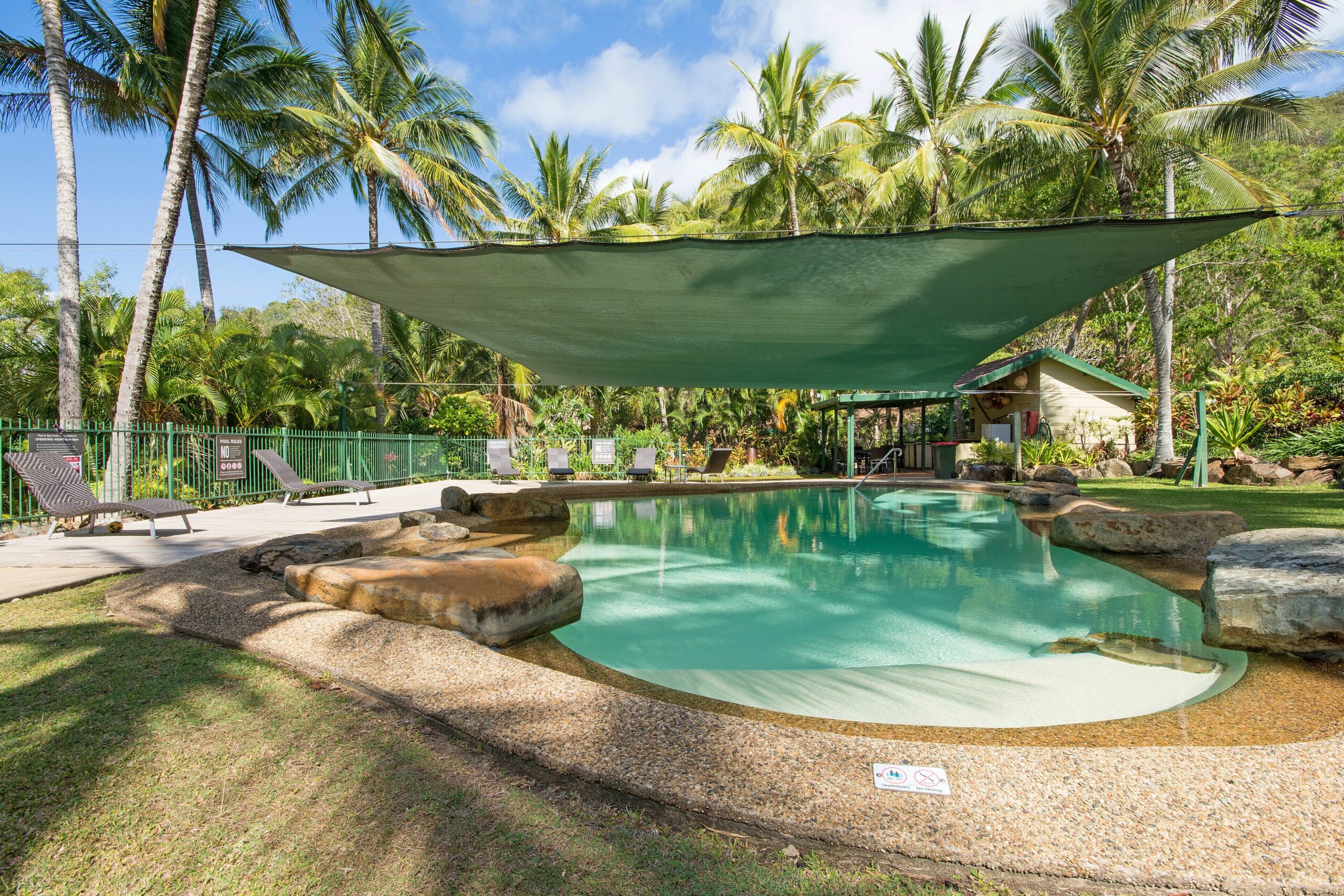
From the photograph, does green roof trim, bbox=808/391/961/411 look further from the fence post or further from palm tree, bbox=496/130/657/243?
the fence post

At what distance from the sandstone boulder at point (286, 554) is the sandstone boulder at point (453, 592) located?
2.51ft

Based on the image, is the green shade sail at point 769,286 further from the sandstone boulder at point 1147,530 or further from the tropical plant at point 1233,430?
the tropical plant at point 1233,430

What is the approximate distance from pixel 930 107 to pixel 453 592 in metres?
17.6

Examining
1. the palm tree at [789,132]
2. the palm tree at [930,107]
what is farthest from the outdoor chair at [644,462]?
the palm tree at [930,107]

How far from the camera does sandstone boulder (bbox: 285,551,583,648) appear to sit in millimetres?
3008

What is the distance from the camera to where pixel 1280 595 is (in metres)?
3.06

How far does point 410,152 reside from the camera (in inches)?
556

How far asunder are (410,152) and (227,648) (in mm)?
14366

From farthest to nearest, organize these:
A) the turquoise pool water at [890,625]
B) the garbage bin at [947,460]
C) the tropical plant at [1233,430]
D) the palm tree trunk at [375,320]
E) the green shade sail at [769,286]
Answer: the garbage bin at [947,460] < the palm tree trunk at [375,320] < the tropical plant at [1233,430] < the green shade sail at [769,286] < the turquoise pool water at [890,625]

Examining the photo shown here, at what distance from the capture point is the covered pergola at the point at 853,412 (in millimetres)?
14914

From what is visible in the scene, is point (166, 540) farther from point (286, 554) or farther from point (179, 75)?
point (179, 75)

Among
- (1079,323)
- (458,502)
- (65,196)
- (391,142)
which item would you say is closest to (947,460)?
(1079,323)

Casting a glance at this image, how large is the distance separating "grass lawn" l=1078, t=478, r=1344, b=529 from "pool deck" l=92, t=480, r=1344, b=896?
14.6 feet

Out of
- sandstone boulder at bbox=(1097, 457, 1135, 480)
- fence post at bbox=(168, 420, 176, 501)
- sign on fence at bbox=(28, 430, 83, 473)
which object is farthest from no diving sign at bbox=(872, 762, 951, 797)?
sandstone boulder at bbox=(1097, 457, 1135, 480)
